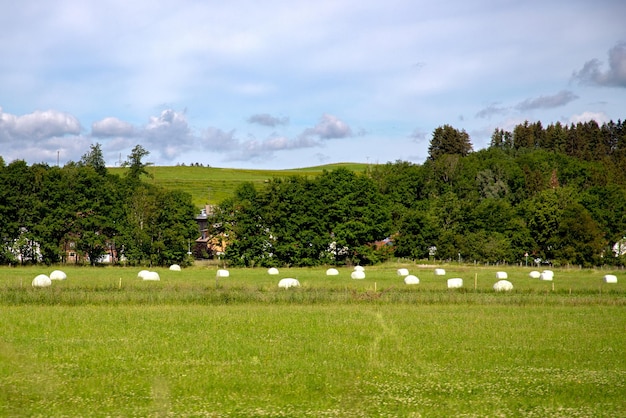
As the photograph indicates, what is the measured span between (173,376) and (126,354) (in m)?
4.71

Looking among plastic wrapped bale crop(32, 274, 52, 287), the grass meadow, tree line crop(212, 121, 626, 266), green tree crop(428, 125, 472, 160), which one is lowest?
the grass meadow

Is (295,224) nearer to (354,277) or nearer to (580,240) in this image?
(354,277)

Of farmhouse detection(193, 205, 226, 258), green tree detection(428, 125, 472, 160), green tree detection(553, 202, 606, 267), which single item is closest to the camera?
farmhouse detection(193, 205, 226, 258)

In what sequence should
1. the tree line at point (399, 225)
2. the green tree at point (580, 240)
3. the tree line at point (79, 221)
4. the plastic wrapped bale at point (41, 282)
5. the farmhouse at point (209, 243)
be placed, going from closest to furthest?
the plastic wrapped bale at point (41, 282) < the tree line at point (79, 221) < the tree line at point (399, 225) < the farmhouse at point (209, 243) < the green tree at point (580, 240)

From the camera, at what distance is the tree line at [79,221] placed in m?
97.3

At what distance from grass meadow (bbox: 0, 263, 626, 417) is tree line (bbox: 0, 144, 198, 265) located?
49043mm

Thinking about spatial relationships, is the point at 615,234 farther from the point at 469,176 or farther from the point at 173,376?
the point at 173,376

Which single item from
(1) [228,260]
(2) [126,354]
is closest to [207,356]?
(2) [126,354]

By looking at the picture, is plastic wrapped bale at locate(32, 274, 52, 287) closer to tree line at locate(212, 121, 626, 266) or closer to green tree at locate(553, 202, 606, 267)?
tree line at locate(212, 121, 626, 266)

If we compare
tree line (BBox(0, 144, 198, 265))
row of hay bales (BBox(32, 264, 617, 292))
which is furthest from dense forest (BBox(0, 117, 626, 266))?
row of hay bales (BBox(32, 264, 617, 292))

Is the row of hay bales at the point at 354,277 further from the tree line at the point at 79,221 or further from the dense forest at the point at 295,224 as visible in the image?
the dense forest at the point at 295,224

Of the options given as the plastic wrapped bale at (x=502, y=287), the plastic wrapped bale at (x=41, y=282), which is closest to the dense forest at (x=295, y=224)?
the plastic wrapped bale at (x=41, y=282)

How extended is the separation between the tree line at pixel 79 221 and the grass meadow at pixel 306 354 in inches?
1931

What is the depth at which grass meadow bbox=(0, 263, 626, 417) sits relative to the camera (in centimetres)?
2077
